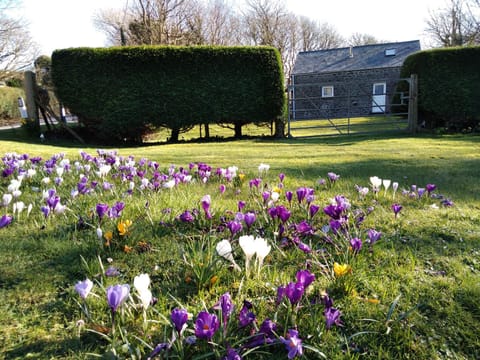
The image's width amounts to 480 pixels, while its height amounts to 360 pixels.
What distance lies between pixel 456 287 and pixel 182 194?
202 centimetres

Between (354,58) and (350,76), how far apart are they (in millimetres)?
2640

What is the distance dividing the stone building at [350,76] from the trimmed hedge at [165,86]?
15032mm

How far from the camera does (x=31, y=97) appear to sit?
11.5 metres

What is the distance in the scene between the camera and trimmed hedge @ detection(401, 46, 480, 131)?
11648 millimetres

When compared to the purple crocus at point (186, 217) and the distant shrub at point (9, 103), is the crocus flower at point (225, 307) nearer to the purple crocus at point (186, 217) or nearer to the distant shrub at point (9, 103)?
the purple crocus at point (186, 217)

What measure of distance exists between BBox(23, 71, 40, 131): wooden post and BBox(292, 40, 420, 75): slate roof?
2083 centimetres

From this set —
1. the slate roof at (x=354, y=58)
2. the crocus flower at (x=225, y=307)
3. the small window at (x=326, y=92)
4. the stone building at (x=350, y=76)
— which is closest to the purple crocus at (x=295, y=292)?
the crocus flower at (x=225, y=307)

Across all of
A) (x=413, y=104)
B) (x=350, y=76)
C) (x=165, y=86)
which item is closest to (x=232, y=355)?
(x=165, y=86)

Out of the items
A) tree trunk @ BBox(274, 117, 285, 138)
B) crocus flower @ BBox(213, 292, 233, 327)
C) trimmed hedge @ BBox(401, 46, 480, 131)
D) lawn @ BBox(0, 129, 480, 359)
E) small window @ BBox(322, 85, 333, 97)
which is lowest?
lawn @ BBox(0, 129, 480, 359)

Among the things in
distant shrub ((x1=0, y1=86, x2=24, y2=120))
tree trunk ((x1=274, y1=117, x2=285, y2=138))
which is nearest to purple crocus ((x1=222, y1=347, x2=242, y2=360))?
tree trunk ((x1=274, y1=117, x2=285, y2=138))

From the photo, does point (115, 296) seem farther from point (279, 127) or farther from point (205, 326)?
point (279, 127)

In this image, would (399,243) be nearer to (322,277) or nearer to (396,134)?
(322,277)

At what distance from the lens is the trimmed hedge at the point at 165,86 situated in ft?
36.4

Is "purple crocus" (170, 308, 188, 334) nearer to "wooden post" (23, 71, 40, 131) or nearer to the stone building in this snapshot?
"wooden post" (23, 71, 40, 131)
